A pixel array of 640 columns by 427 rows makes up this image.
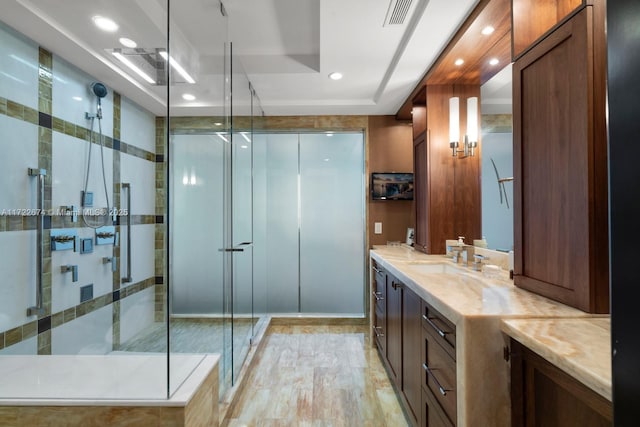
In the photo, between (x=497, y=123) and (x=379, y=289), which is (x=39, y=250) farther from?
(x=497, y=123)

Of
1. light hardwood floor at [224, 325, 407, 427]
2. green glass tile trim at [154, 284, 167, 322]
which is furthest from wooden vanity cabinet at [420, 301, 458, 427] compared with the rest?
green glass tile trim at [154, 284, 167, 322]

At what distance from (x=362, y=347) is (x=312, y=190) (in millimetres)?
1856

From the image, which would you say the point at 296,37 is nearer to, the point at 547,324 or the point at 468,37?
the point at 468,37

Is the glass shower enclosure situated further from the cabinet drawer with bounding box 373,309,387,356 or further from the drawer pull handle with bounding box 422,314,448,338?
the drawer pull handle with bounding box 422,314,448,338

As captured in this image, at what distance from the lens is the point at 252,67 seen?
2.81 metres

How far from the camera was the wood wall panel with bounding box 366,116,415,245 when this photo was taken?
12.3ft

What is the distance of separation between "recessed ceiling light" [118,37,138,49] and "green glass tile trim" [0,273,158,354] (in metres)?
1.34

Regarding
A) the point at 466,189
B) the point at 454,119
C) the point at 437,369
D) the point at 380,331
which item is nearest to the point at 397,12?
the point at 454,119

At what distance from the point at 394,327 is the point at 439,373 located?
88 cm

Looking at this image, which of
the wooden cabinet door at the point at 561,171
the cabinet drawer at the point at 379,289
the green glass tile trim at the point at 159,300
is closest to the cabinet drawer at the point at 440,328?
the wooden cabinet door at the point at 561,171

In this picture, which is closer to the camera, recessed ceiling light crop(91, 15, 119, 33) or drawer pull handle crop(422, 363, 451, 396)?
drawer pull handle crop(422, 363, 451, 396)

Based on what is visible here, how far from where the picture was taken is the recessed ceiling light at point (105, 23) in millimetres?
1827

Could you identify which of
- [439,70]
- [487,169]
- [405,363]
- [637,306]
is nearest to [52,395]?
[405,363]

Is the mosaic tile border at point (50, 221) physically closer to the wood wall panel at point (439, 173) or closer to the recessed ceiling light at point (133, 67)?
the recessed ceiling light at point (133, 67)
